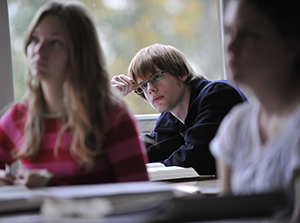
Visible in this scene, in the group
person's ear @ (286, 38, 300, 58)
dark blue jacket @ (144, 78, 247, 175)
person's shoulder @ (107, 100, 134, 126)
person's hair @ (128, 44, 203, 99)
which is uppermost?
person's ear @ (286, 38, 300, 58)

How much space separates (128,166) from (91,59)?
6.4 inches

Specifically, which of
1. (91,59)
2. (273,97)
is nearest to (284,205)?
(273,97)

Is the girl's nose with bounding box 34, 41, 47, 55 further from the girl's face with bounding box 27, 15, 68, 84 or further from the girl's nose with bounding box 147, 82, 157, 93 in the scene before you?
the girl's nose with bounding box 147, 82, 157, 93

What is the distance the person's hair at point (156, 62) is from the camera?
1.35 m

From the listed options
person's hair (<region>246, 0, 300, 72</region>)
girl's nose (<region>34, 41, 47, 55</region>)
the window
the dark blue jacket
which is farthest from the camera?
the window

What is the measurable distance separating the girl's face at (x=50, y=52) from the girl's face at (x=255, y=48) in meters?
0.23

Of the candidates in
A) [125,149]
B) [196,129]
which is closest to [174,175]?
[196,129]

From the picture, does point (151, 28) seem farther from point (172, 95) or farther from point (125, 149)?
point (125, 149)

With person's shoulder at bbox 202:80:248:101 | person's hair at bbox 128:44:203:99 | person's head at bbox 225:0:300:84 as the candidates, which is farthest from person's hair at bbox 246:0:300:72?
person's hair at bbox 128:44:203:99

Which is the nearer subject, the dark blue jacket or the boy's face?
the dark blue jacket

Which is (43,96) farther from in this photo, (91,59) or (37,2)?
(37,2)

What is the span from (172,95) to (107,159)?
0.94 meters

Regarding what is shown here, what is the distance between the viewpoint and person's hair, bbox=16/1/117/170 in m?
0.47

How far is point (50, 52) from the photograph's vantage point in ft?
1.59
